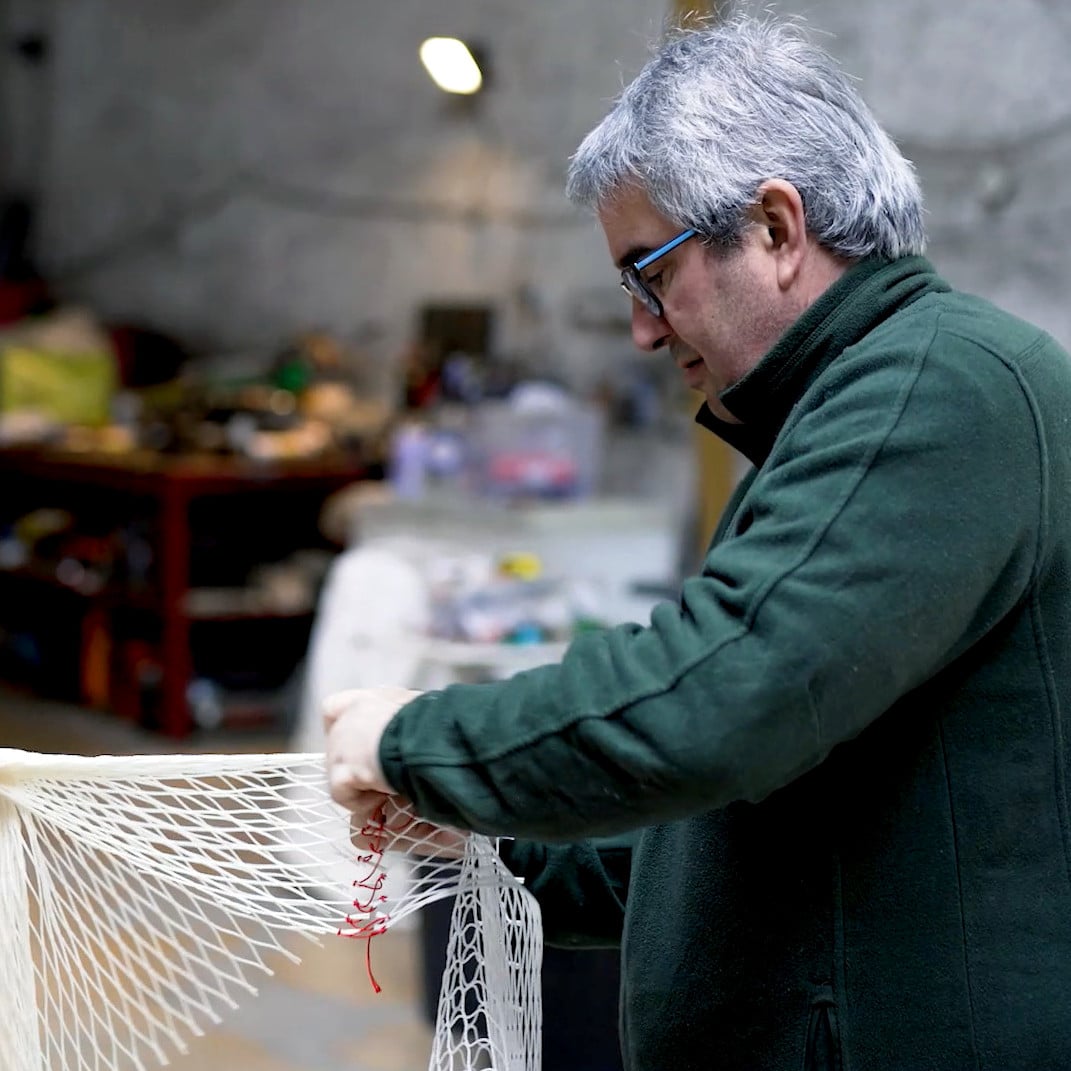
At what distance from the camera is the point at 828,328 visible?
1188 mm

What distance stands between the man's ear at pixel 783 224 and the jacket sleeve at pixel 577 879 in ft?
1.97

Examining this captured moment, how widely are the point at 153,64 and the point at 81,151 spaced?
875 mm

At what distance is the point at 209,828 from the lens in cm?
130

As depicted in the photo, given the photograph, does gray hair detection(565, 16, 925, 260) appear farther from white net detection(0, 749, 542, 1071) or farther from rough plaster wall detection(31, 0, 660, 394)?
rough plaster wall detection(31, 0, 660, 394)

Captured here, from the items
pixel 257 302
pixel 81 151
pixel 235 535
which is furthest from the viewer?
pixel 81 151

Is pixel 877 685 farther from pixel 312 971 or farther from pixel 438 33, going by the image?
pixel 438 33

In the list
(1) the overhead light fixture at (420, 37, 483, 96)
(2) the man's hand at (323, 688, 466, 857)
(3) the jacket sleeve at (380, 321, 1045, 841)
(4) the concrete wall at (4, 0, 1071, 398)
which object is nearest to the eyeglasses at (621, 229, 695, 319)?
(3) the jacket sleeve at (380, 321, 1045, 841)

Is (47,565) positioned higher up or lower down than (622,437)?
lower down

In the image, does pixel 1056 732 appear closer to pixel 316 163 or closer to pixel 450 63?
pixel 450 63

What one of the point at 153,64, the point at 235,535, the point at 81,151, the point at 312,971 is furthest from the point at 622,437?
the point at 81,151

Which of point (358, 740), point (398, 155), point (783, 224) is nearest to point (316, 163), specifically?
point (398, 155)

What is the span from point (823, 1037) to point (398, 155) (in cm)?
606

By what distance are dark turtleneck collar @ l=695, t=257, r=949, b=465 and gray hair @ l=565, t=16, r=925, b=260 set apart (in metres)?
0.02

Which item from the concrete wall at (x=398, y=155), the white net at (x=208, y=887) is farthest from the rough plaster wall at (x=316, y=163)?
the white net at (x=208, y=887)
